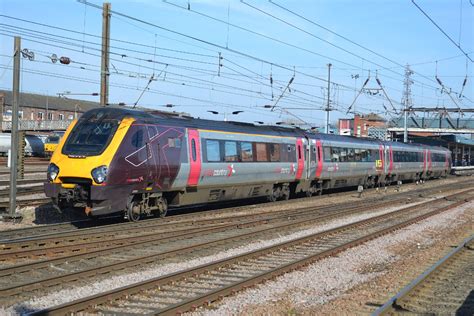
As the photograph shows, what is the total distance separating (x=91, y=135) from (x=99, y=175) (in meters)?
1.43

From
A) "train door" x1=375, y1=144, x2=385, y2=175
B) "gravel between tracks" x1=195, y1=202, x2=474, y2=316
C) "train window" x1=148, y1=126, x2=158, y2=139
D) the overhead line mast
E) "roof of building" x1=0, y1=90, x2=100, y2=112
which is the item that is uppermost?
"roof of building" x1=0, y1=90, x2=100, y2=112

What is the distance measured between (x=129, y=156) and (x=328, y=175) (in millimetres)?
14197

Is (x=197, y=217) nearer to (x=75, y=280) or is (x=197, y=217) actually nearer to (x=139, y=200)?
(x=139, y=200)

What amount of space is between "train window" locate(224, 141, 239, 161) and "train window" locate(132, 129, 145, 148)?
4148 mm

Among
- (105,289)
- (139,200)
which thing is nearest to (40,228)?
(139,200)

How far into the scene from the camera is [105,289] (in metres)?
7.97

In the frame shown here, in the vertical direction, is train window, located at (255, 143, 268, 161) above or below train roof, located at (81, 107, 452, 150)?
below

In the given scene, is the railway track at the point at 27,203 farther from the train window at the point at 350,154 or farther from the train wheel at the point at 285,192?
the train window at the point at 350,154

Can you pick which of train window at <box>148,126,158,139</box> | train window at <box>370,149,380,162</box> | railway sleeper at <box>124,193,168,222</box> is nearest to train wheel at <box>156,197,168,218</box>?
railway sleeper at <box>124,193,168,222</box>

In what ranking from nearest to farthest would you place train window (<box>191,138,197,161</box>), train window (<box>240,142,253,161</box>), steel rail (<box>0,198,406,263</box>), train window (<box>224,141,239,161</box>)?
1. steel rail (<box>0,198,406,263</box>)
2. train window (<box>191,138,197,161</box>)
3. train window (<box>224,141,239,161</box>)
4. train window (<box>240,142,253,161</box>)

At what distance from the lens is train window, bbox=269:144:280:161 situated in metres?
20.9

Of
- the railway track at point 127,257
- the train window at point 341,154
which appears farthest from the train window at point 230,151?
the train window at point 341,154

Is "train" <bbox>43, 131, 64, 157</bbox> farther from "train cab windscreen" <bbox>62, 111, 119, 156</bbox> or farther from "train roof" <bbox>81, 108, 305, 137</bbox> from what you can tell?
"train cab windscreen" <bbox>62, 111, 119, 156</bbox>

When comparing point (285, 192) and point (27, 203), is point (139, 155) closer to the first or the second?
point (27, 203)
